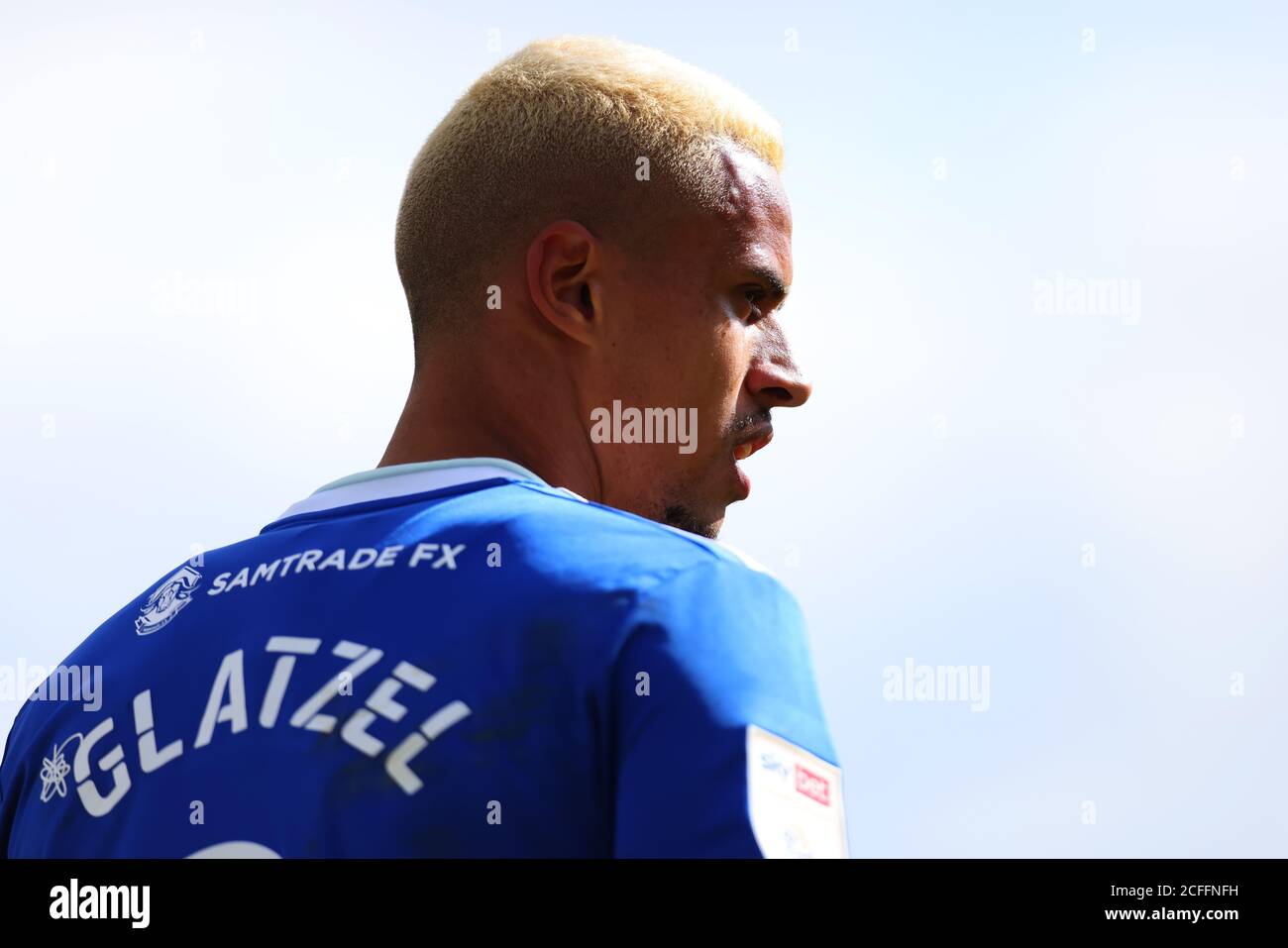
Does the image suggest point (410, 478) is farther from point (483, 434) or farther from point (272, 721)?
point (272, 721)

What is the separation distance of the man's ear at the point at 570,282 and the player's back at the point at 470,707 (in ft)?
2.48

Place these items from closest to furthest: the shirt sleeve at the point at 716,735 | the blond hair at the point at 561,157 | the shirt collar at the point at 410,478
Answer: the shirt sleeve at the point at 716,735, the shirt collar at the point at 410,478, the blond hair at the point at 561,157

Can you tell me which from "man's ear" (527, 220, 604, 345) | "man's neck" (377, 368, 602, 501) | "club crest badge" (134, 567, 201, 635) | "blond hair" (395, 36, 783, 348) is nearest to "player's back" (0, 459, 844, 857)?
"club crest badge" (134, 567, 201, 635)

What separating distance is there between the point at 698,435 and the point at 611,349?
0.39 meters

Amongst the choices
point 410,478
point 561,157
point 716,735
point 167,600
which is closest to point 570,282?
point 561,157

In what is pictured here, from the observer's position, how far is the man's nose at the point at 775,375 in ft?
15.1

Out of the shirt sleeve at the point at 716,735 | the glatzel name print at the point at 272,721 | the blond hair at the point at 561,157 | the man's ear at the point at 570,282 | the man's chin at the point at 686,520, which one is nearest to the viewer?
the shirt sleeve at the point at 716,735

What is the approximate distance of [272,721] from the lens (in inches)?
128

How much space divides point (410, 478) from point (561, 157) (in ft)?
4.14

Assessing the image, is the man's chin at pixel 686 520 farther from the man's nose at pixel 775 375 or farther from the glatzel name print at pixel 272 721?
the glatzel name print at pixel 272 721

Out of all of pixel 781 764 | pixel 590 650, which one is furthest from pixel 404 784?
pixel 781 764

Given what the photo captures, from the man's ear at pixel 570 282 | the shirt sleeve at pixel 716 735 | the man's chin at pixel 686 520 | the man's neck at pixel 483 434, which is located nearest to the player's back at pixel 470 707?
the shirt sleeve at pixel 716 735
